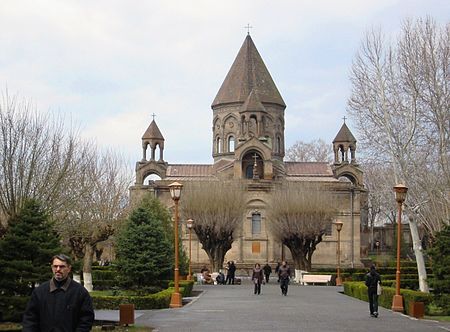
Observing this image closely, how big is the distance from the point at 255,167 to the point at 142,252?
36.4 metres

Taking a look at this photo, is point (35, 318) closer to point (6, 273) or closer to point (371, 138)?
point (6, 273)

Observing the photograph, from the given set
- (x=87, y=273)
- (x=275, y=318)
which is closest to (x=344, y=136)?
(x=87, y=273)

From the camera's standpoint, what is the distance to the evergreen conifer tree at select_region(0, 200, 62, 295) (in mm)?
18906

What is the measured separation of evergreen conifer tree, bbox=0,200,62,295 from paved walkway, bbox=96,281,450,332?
2896 mm

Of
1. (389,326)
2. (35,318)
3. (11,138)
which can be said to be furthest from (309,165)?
(35,318)

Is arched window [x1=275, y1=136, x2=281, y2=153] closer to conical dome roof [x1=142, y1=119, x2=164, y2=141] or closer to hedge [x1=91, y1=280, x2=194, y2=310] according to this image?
conical dome roof [x1=142, y1=119, x2=164, y2=141]

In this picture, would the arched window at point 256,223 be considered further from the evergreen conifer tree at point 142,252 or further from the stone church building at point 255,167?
the evergreen conifer tree at point 142,252

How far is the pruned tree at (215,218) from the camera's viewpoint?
173ft

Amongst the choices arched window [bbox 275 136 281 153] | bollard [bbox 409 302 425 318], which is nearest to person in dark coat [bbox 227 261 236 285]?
bollard [bbox 409 302 425 318]

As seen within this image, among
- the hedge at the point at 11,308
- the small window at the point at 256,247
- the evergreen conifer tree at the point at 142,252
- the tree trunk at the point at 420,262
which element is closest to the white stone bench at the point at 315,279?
the evergreen conifer tree at the point at 142,252

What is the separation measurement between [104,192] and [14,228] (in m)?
22.5

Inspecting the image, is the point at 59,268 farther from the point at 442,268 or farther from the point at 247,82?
the point at 247,82

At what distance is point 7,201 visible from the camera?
24.6 metres

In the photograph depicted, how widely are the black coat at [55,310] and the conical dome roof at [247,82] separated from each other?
65291mm
